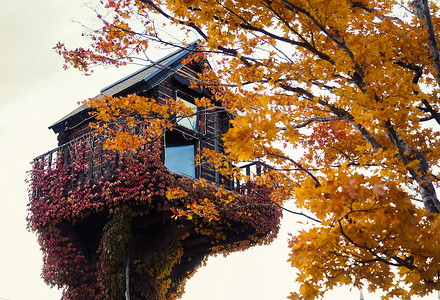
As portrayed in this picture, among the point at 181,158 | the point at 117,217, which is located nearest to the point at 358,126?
the point at 117,217

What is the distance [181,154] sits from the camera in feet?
44.6

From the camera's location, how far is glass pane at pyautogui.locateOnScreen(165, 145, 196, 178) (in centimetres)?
1344

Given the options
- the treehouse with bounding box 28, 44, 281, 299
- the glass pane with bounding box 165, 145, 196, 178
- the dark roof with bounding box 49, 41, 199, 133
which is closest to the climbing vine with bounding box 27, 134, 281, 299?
the treehouse with bounding box 28, 44, 281, 299

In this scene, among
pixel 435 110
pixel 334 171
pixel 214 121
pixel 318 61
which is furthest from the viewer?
pixel 214 121

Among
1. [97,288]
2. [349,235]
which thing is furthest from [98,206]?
[349,235]

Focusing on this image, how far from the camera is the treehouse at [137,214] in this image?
9938 millimetres

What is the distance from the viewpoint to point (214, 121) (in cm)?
1460

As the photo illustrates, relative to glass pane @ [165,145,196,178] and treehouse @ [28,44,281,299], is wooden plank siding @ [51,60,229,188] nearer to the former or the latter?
treehouse @ [28,44,281,299]

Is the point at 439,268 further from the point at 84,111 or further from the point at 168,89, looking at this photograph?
the point at 84,111

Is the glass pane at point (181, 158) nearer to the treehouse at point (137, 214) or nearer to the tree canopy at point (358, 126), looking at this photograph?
the treehouse at point (137, 214)

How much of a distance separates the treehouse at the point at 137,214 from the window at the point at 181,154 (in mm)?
34

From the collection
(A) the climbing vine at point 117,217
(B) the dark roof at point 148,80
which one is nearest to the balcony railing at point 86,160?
(A) the climbing vine at point 117,217

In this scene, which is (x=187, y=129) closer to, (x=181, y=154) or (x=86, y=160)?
(x=181, y=154)

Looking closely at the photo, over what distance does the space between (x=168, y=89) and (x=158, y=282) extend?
6.31 m
